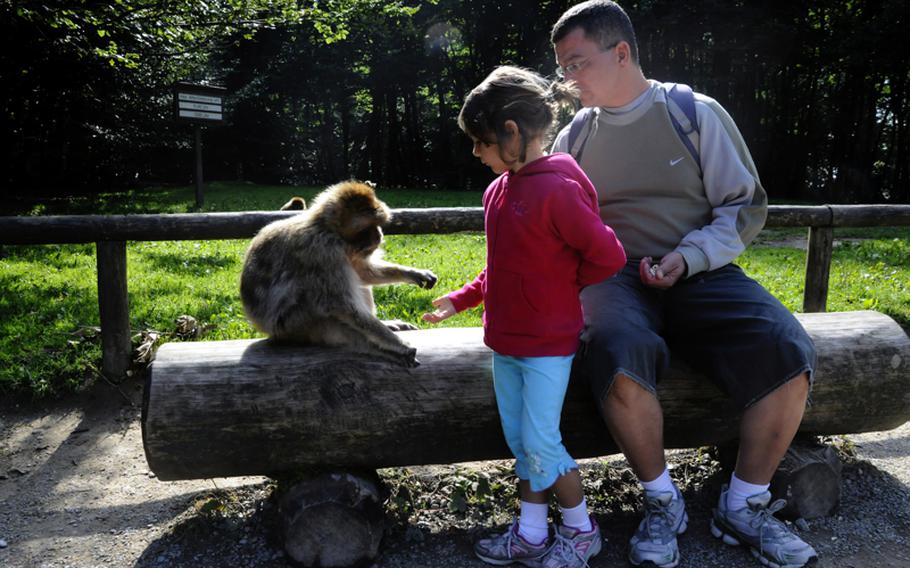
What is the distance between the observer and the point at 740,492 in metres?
2.76

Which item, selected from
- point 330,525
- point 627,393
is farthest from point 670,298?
point 330,525

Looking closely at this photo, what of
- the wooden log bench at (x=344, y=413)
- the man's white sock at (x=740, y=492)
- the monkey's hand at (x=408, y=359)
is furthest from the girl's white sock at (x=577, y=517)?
the monkey's hand at (x=408, y=359)

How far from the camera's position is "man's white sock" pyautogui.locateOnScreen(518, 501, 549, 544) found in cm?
271

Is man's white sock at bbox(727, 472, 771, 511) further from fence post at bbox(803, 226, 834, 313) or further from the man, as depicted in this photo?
fence post at bbox(803, 226, 834, 313)

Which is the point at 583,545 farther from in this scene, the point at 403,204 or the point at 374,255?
the point at 403,204

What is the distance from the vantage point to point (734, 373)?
9.02 ft

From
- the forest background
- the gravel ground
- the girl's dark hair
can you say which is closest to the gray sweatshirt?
the girl's dark hair

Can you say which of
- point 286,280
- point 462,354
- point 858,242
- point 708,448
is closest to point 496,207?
point 462,354

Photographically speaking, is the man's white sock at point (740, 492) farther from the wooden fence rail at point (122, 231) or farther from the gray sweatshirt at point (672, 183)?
the wooden fence rail at point (122, 231)

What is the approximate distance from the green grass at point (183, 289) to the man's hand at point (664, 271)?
2.71 m

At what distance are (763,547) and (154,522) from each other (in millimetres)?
2700

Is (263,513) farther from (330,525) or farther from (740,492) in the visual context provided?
(740,492)

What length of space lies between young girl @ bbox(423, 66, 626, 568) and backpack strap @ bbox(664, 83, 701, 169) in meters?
0.67

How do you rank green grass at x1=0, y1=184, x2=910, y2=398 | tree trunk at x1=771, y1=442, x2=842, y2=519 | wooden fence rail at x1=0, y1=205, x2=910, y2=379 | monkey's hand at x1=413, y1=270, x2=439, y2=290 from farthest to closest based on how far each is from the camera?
green grass at x1=0, y1=184, x2=910, y2=398, wooden fence rail at x1=0, y1=205, x2=910, y2=379, monkey's hand at x1=413, y1=270, x2=439, y2=290, tree trunk at x1=771, y1=442, x2=842, y2=519
